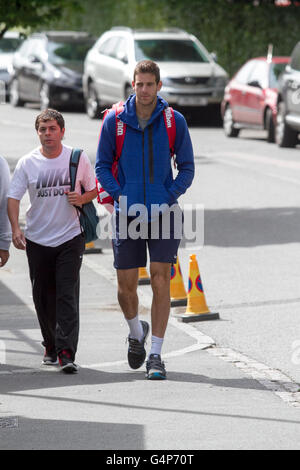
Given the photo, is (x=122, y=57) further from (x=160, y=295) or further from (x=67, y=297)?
(x=160, y=295)

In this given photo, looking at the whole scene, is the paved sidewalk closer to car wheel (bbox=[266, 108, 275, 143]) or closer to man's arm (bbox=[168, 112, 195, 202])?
man's arm (bbox=[168, 112, 195, 202])

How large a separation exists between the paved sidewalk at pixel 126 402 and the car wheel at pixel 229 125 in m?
16.6

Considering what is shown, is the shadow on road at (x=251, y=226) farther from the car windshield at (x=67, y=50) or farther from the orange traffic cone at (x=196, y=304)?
the car windshield at (x=67, y=50)

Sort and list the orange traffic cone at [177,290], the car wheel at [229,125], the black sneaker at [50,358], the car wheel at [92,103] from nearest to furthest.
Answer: the black sneaker at [50,358] → the orange traffic cone at [177,290] → the car wheel at [229,125] → the car wheel at [92,103]

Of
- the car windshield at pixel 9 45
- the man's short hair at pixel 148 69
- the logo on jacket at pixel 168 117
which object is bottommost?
the car windshield at pixel 9 45

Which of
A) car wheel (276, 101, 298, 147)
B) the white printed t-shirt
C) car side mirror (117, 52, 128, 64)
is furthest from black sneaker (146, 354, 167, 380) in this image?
car side mirror (117, 52, 128, 64)

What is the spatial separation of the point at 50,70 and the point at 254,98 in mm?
8302

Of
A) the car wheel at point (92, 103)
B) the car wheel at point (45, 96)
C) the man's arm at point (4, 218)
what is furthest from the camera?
the car wheel at point (45, 96)

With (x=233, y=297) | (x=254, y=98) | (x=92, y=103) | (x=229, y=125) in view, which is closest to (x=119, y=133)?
(x=233, y=297)

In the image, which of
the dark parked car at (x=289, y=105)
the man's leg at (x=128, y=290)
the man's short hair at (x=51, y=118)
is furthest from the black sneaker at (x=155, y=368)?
the dark parked car at (x=289, y=105)

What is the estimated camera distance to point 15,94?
34.8 metres

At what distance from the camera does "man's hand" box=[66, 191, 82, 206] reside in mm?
8156

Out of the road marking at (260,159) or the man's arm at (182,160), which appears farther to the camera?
the road marking at (260,159)

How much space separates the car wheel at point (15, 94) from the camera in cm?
3459
